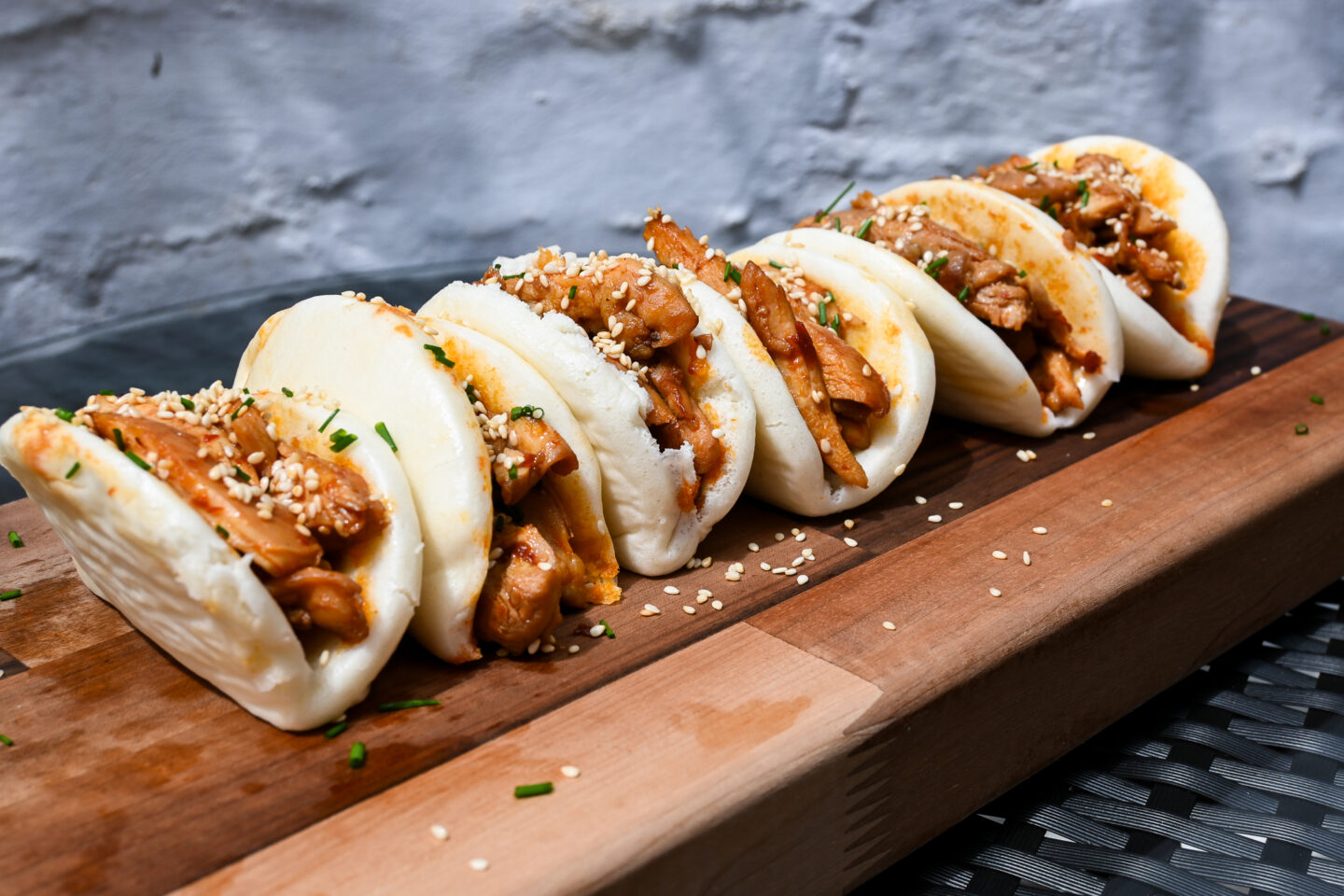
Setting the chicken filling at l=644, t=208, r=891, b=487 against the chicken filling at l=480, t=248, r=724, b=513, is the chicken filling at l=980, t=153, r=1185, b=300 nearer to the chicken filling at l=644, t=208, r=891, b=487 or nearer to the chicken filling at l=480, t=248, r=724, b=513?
the chicken filling at l=644, t=208, r=891, b=487

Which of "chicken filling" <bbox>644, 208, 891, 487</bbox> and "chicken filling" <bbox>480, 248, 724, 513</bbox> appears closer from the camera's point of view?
"chicken filling" <bbox>480, 248, 724, 513</bbox>

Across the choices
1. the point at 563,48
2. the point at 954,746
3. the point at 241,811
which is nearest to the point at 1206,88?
the point at 563,48

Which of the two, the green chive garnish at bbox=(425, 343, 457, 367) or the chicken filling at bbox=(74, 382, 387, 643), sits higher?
the green chive garnish at bbox=(425, 343, 457, 367)

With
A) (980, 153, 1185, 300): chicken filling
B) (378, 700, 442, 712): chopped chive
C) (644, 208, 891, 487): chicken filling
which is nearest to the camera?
(378, 700, 442, 712): chopped chive

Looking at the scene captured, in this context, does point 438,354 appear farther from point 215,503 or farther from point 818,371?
point 818,371

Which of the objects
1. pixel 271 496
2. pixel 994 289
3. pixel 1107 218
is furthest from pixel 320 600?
pixel 1107 218

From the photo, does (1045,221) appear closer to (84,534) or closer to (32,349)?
(84,534)

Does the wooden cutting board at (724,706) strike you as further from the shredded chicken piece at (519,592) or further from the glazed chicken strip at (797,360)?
the glazed chicken strip at (797,360)

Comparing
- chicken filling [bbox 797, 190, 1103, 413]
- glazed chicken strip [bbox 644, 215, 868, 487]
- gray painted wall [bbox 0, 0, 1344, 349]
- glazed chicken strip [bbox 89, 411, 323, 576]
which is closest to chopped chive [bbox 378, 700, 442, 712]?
glazed chicken strip [bbox 89, 411, 323, 576]
